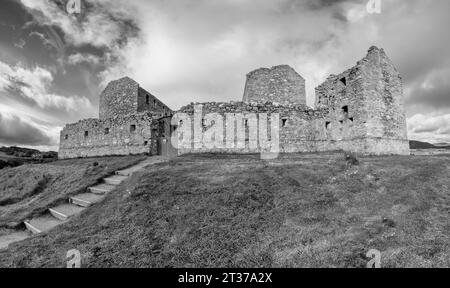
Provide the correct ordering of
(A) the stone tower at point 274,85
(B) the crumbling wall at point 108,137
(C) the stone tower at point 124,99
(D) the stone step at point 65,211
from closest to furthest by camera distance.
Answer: (D) the stone step at point 65,211 < (B) the crumbling wall at point 108,137 < (A) the stone tower at point 274,85 < (C) the stone tower at point 124,99

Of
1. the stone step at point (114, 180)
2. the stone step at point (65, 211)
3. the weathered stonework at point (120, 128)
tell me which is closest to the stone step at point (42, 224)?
the stone step at point (65, 211)

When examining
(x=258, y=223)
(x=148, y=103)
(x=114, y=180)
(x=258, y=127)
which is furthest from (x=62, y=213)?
(x=148, y=103)

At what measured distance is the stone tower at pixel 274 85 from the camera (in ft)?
96.2

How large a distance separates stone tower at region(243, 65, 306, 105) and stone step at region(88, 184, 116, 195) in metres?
20.4

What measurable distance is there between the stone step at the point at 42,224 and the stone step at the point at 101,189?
2.12 metres

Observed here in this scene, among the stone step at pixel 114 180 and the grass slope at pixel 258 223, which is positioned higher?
the stone step at pixel 114 180

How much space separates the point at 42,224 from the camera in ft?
31.3

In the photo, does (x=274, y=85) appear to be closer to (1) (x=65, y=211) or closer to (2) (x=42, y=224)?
(1) (x=65, y=211)

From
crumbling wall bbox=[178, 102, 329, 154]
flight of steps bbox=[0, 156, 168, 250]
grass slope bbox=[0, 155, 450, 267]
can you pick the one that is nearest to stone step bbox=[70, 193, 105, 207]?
→ flight of steps bbox=[0, 156, 168, 250]

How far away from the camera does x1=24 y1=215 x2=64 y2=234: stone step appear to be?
8.98m

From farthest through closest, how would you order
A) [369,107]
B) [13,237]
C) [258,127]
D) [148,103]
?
[148,103]
[258,127]
[369,107]
[13,237]

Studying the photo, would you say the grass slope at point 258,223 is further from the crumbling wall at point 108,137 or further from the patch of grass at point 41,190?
the crumbling wall at point 108,137

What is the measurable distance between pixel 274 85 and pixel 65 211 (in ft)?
81.8
